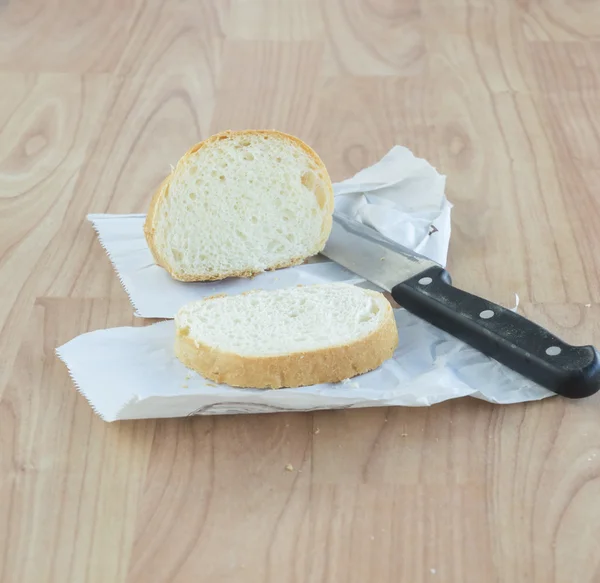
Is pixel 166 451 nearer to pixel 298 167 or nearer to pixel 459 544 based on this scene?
pixel 459 544

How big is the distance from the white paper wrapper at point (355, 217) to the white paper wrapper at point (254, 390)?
16 cm

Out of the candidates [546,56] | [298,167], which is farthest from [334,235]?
→ [546,56]

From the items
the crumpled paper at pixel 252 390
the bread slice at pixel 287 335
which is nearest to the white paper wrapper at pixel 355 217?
the crumpled paper at pixel 252 390

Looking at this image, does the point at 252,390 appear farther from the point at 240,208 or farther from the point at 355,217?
the point at 355,217

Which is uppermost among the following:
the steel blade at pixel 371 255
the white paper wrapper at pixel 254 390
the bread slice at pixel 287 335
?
the steel blade at pixel 371 255

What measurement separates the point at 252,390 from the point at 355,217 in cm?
66

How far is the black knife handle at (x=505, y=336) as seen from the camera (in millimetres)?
1473

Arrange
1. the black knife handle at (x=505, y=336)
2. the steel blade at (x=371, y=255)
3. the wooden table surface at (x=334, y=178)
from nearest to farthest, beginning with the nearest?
the wooden table surface at (x=334, y=178) → the black knife handle at (x=505, y=336) → the steel blade at (x=371, y=255)

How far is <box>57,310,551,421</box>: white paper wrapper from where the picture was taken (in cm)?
148

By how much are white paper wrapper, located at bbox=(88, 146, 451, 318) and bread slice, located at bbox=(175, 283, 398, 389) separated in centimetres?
14

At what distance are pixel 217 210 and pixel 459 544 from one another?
2.90 feet

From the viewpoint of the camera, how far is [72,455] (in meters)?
1.45

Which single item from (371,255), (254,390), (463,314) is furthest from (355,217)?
(254,390)

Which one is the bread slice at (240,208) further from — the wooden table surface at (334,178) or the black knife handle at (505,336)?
the black knife handle at (505,336)
